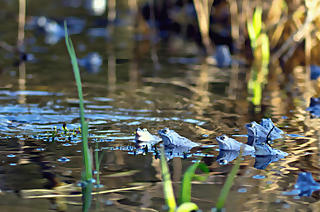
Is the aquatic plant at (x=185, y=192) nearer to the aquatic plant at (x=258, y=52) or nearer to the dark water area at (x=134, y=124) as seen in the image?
the dark water area at (x=134, y=124)

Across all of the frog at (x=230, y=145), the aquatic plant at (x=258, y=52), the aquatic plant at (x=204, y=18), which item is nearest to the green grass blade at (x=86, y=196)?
the frog at (x=230, y=145)

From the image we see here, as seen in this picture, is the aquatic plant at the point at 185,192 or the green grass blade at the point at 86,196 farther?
the green grass blade at the point at 86,196

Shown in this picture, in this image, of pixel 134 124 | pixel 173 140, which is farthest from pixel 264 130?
pixel 134 124

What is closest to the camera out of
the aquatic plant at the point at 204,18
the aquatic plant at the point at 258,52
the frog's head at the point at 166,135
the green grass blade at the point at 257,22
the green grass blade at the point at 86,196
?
the green grass blade at the point at 86,196

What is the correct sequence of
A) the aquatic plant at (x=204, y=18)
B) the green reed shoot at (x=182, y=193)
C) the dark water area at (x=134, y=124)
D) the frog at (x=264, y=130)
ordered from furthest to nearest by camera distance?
1. the aquatic plant at (x=204, y=18)
2. the frog at (x=264, y=130)
3. the dark water area at (x=134, y=124)
4. the green reed shoot at (x=182, y=193)

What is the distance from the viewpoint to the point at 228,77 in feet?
25.3

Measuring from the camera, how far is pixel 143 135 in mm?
4441

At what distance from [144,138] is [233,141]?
622mm

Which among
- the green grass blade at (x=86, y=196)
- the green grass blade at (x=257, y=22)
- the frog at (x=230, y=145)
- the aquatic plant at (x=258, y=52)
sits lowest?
the green grass blade at (x=86, y=196)

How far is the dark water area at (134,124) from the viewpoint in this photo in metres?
3.35

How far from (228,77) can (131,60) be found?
1699mm

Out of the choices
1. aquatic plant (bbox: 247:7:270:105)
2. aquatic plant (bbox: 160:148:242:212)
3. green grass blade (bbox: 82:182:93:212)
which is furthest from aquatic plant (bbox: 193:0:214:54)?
aquatic plant (bbox: 160:148:242:212)

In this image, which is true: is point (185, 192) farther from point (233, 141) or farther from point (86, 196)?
point (233, 141)

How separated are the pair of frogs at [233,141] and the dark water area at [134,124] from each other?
88mm
